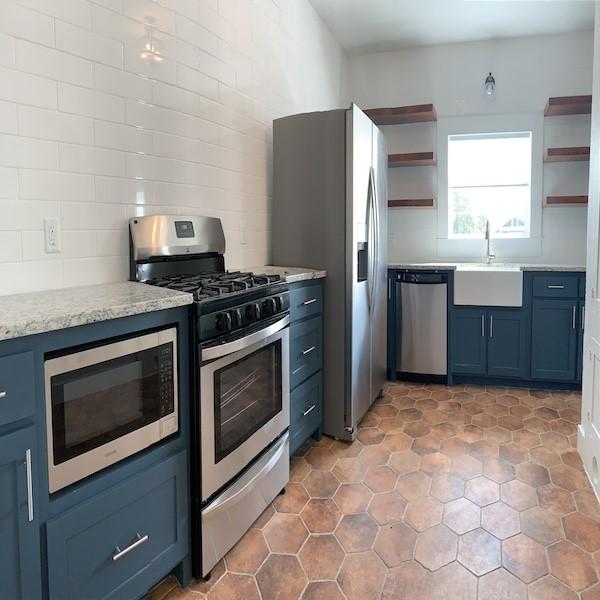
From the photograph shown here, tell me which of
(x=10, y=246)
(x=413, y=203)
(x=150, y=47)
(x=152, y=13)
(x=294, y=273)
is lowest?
(x=294, y=273)

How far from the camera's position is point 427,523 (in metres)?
2.13

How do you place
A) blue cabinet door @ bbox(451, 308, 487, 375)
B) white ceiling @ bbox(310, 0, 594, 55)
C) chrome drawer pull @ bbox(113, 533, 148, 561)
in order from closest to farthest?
chrome drawer pull @ bbox(113, 533, 148, 561)
white ceiling @ bbox(310, 0, 594, 55)
blue cabinet door @ bbox(451, 308, 487, 375)

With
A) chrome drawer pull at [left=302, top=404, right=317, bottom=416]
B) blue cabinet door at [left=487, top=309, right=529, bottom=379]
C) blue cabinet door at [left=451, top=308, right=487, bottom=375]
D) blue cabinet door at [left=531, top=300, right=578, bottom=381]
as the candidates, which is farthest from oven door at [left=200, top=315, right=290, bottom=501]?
blue cabinet door at [left=531, top=300, right=578, bottom=381]

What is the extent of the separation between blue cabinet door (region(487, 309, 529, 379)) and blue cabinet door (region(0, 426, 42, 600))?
11.3 ft

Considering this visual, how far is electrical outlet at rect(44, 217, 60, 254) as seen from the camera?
1820mm

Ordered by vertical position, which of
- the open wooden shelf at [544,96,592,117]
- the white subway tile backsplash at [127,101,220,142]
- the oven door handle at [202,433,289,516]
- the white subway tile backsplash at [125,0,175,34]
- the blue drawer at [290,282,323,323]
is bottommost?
the oven door handle at [202,433,289,516]

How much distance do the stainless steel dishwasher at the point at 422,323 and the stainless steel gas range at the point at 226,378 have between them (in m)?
1.94

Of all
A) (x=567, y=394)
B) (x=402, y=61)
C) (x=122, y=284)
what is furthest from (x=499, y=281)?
(x=122, y=284)

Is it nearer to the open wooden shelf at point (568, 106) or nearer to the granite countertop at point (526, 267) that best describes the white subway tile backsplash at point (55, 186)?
the granite countertop at point (526, 267)

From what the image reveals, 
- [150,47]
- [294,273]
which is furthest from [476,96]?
[150,47]

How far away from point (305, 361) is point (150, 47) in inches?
65.2

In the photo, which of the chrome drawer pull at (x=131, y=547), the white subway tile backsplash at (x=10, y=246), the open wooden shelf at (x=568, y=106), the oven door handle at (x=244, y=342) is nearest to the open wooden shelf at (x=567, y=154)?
the open wooden shelf at (x=568, y=106)

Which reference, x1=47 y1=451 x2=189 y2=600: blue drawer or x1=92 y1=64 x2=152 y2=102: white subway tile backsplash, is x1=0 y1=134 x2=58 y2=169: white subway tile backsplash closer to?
x1=92 y1=64 x2=152 y2=102: white subway tile backsplash

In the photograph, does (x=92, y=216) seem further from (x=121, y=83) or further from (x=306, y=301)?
(x=306, y=301)
